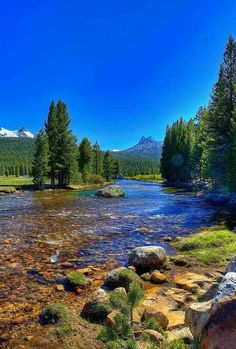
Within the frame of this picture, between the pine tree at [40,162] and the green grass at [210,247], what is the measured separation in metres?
53.4

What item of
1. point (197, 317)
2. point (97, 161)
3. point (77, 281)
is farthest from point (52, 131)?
point (197, 317)

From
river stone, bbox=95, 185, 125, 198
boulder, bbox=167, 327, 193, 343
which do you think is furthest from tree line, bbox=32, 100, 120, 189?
boulder, bbox=167, 327, 193, 343

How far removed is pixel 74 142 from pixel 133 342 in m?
74.9

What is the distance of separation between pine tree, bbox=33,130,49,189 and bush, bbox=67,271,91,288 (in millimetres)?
58143

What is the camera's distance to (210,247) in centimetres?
1756

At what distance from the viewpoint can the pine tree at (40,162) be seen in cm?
6894

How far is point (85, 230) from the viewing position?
23.2 meters

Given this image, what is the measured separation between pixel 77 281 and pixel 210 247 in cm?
819

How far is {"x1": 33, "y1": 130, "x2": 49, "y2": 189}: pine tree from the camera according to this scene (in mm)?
68938

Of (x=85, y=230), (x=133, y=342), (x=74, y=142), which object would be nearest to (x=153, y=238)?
(x=85, y=230)

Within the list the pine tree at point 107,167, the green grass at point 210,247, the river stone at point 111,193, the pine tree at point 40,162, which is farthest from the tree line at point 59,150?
the green grass at point 210,247

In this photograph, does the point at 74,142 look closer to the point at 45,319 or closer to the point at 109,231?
the point at 109,231

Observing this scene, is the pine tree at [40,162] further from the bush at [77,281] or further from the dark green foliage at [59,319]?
the dark green foliage at [59,319]

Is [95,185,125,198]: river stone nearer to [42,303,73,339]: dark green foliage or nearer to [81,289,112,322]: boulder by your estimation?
[81,289,112,322]: boulder
